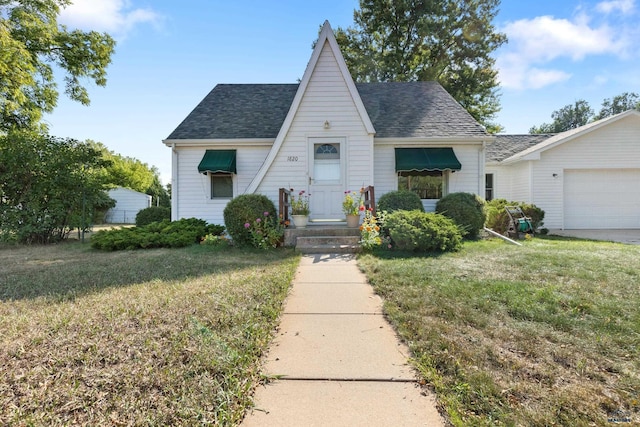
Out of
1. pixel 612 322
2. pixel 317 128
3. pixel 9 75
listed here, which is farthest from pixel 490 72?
pixel 9 75

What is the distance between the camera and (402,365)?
2.41 m

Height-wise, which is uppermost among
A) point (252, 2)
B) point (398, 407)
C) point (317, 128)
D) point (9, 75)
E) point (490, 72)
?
point (490, 72)

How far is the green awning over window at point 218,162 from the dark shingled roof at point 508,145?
11.6m

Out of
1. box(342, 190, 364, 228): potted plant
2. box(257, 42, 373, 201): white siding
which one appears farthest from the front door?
box(342, 190, 364, 228): potted plant

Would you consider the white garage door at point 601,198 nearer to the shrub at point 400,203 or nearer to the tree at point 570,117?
the shrub at point 400,203

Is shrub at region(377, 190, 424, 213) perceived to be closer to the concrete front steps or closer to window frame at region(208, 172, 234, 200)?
the concrete front steps

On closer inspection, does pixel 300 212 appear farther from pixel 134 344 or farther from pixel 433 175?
pixel 134 344

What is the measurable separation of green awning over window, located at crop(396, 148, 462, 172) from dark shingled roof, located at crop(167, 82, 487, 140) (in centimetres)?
52

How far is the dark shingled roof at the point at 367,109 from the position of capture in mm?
10656

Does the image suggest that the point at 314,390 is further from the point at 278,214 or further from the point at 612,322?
the point at 278,214

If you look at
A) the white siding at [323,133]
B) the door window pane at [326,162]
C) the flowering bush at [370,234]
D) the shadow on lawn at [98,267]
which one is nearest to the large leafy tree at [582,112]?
the white siding at [323,133]

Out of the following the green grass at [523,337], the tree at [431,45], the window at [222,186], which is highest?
the tree at [431,45]

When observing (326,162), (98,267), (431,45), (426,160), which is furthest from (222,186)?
(431,45)

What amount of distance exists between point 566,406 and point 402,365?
1.01m
